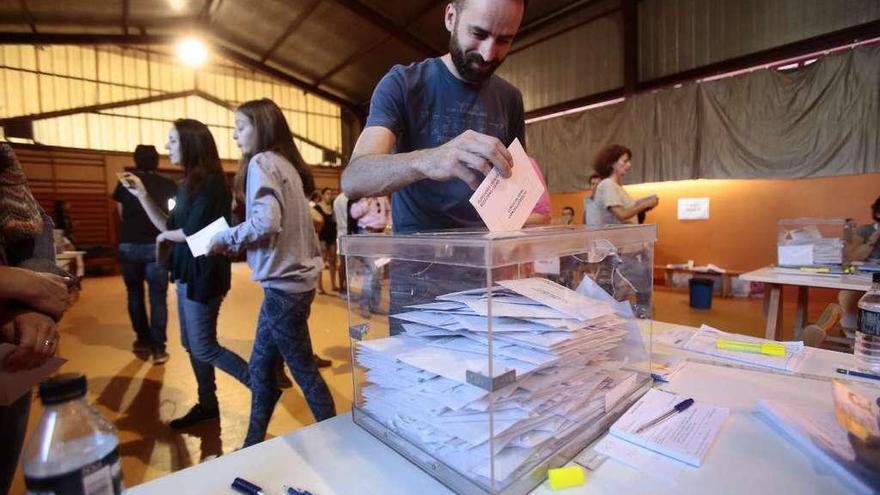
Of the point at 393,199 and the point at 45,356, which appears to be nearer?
the point at 45,356

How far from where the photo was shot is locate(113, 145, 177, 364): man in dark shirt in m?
2.45

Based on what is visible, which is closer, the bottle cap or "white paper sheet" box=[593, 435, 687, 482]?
the bottle cap

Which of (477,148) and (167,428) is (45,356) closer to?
(477,148)

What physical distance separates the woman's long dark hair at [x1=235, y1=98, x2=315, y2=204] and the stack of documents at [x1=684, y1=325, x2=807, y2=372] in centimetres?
135

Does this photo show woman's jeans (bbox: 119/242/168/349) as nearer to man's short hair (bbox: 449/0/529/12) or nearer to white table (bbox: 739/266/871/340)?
man's short hair (bbox: 449/0/529/12)

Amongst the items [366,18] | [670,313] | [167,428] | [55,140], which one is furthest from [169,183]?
[55,140]

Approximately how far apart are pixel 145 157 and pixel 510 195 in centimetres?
262

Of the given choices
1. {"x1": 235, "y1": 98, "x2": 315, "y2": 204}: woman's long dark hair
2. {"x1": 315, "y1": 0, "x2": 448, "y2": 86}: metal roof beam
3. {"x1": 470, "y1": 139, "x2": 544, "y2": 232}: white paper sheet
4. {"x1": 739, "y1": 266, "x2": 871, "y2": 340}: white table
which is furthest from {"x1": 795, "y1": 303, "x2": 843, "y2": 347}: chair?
{"x1": 315, "y1": 0, "x2": 448, "y2": 86}: metal roof beam

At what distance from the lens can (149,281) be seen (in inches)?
104

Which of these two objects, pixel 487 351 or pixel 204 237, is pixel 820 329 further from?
pixel 204 237

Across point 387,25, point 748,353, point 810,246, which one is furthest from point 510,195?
point 387,25

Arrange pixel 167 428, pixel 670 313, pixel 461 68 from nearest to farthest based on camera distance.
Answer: pixel 461 68 < pixel 167 428 < pixel 670 313

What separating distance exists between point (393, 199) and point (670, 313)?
3.78 meters

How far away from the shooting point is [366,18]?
21.1 feet
